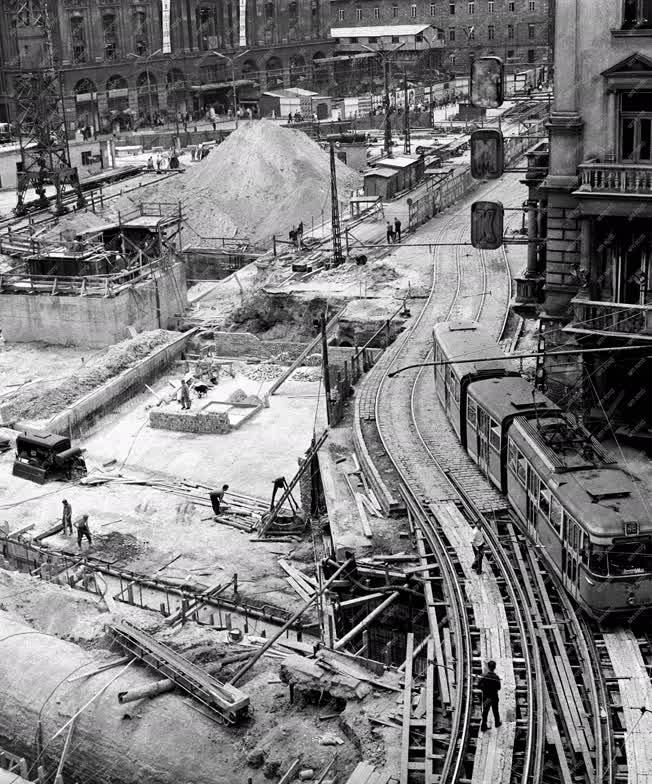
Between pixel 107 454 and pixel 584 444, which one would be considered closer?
pixel 584 444

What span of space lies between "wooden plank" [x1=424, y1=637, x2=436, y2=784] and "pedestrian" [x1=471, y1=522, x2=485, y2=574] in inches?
119

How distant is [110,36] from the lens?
11981 cm

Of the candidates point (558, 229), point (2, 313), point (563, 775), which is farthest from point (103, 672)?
point (2, 313)

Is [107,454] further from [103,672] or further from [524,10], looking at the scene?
[524,10]

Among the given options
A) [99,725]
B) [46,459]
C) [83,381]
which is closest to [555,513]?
[99,725]

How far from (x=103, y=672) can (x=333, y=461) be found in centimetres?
1251

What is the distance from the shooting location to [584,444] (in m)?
26.8

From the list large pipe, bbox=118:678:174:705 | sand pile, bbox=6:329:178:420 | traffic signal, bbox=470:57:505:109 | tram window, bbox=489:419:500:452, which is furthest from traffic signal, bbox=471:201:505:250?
sand pile, bbox=6:329:178:420

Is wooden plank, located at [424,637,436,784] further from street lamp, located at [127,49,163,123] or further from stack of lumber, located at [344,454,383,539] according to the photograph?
street lamp, located at [127,49,163,123]

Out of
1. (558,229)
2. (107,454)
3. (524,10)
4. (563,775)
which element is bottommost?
(107,454)

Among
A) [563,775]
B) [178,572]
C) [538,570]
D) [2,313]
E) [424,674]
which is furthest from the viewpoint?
[2,313]

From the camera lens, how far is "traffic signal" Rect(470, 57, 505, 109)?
35125 millimetres

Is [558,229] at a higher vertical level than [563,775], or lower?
higher

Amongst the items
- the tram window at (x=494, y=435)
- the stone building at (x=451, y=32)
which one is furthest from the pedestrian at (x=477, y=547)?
the stone building at (x=451, y=32)
